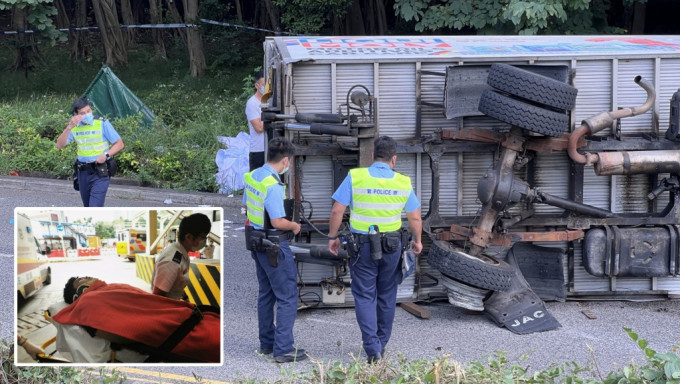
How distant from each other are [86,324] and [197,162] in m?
10.4

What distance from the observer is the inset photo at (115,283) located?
4402 mm

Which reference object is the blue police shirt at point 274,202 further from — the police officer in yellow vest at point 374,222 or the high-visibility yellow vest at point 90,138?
the high-visibility yellow vest at point 90,138

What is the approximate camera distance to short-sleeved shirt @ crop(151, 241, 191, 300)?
4.40 meters

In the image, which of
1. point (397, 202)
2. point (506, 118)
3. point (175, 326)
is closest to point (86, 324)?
point (175, 326)

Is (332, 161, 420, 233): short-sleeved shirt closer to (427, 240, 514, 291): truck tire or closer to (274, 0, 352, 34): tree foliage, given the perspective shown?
(427, 240, 514, 291): truck tire

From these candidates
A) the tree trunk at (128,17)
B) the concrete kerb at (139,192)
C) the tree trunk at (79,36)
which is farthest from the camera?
the tree trunk at (128,17)

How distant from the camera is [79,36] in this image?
86.4ft

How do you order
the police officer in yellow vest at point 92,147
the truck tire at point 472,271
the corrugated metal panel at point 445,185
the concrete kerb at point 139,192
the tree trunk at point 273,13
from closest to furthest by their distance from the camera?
the truck tire at point 472,271 → the corrugated metal panel at point 445,185 → the police officer in yellow vest at point 92,147 → the concrete kerb at point 139,192 → the tree trunk at point 273,13

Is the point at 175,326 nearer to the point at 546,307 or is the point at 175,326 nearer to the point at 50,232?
the point at 50,232

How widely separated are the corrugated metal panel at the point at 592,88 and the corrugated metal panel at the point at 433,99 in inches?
44.7

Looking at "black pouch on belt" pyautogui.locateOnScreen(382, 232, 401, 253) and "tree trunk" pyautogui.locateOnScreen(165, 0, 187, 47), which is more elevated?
"tree trunk" pyautogui.locateOnScreen(165, 0, 187, 47)

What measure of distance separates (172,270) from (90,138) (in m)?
6.18

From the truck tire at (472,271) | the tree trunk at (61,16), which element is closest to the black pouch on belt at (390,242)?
the truck tire at (472,271)

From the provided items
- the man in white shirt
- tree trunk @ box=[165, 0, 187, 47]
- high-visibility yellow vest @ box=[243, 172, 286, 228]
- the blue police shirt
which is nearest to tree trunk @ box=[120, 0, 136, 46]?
tree trunk @ box=[165, 0, 187, 47]
